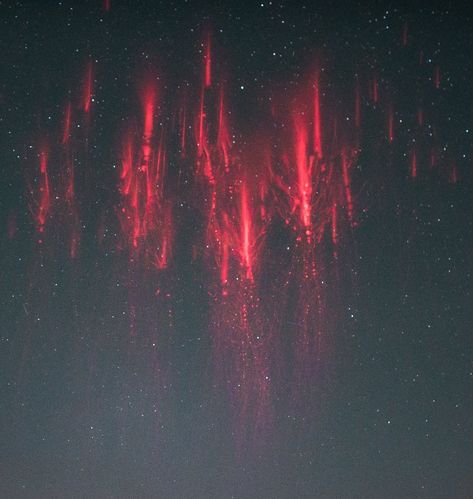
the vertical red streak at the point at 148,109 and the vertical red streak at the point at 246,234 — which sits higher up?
the vertical red streak at the point at 148,109

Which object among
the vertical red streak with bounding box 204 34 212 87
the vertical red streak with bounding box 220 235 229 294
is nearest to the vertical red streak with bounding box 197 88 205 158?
the vertical red streak with bounding box 204 34 212 87

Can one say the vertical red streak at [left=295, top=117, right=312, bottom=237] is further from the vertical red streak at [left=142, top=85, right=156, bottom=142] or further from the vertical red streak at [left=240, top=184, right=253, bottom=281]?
the vertical red streak at [left=142, top=85, right=156, bottom=142]

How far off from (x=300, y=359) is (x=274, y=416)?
0.38 feet

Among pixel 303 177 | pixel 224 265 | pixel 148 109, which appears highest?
pixel 148 109

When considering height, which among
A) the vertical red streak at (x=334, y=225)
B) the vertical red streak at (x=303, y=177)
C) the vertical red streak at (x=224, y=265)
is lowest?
the vertical red streak at (x=224, y=265)

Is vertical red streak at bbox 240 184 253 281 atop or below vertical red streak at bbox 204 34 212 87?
below

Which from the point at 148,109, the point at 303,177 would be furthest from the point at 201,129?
the point at 303,177

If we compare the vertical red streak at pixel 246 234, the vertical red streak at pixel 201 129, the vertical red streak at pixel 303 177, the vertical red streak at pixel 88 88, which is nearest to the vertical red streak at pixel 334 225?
the vertical red streak at pixel 303 177

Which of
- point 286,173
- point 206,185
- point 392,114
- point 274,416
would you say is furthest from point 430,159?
point 274,416

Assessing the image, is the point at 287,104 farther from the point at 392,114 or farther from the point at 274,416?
the point at 274,416

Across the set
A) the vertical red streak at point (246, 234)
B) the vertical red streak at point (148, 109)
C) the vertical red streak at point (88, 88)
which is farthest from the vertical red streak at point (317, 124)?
the vertical red streak at point (88, 88)

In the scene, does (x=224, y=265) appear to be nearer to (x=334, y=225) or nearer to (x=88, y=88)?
(x=334, y=225)

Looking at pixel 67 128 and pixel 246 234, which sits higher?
pixel 67 128

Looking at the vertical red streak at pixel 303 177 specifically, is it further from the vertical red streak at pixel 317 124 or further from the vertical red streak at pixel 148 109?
the vertical red streak at pixel 148 109
